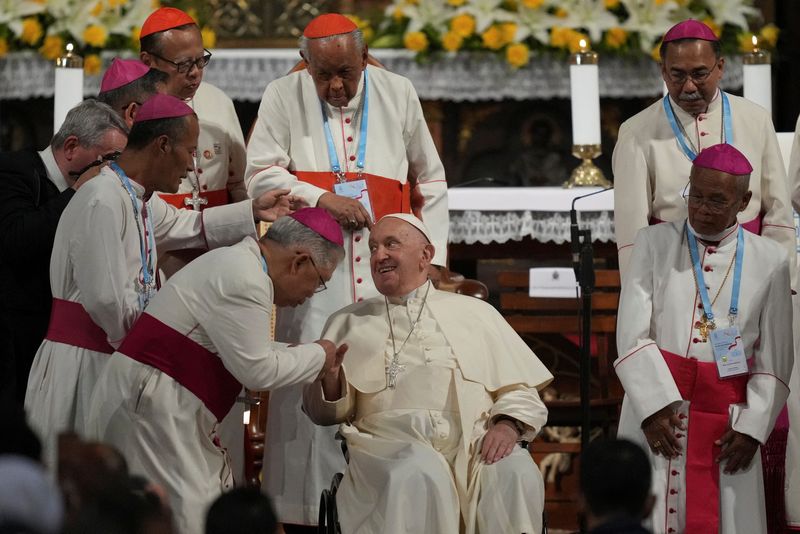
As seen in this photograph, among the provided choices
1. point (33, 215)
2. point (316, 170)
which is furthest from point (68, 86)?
point (33, 215)

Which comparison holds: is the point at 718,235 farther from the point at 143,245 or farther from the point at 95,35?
the point at 95,35

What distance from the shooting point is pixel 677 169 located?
651cm

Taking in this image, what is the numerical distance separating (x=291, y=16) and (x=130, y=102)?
16.3 feet

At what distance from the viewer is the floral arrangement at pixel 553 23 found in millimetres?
9867

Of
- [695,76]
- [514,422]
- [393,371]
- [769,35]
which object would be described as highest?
[769,35]

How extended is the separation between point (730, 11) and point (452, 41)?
1.90 metres

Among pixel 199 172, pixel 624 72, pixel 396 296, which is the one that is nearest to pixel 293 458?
pixel 396 296

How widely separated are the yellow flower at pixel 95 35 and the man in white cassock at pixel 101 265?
4.67 meters

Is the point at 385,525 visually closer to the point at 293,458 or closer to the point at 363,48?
the point at 293,458

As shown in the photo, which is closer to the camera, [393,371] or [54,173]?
[54,173]

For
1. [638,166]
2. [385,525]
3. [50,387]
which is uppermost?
[638,166]

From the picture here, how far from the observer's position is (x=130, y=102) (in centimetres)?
606

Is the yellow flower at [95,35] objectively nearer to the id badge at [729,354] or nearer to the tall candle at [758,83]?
the tall candle at [758,83]

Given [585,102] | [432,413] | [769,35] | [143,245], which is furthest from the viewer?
[769,35]
